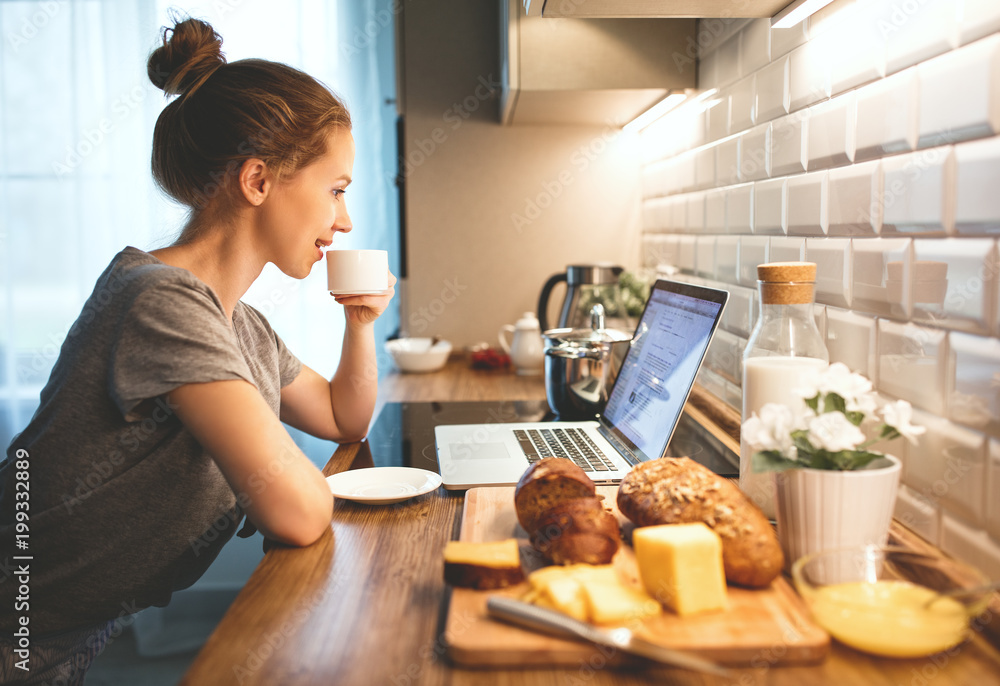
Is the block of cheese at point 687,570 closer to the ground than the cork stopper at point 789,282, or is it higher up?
closer to the ground

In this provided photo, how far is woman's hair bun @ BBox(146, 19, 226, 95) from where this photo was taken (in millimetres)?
1121

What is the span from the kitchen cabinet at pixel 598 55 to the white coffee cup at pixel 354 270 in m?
0.65

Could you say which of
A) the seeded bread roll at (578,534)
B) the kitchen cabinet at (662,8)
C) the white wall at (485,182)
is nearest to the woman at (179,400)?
the seeded bread roll at (578,534)

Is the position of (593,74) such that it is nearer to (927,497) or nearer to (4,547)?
(927,497)

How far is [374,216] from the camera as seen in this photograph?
8.38 feet

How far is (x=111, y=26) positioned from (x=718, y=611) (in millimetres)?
2466

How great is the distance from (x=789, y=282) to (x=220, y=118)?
2.71ft

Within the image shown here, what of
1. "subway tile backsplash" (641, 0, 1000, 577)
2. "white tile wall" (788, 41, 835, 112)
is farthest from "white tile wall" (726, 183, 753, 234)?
"white tile wall" (788, 41, 835, 112)

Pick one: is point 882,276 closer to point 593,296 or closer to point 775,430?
point 775,430

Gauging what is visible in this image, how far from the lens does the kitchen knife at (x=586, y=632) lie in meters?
0.57

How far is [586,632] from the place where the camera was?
1.94 feet

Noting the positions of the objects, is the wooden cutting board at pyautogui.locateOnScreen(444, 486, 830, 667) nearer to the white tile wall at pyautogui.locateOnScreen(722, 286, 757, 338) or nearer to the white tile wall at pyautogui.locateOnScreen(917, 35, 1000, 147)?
the white tile wall at pyautogui.locateOnScreen(917, 35, 1000, 147)

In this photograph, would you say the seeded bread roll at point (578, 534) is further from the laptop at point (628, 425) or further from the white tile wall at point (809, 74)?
the white tile wall at point (809, 74)

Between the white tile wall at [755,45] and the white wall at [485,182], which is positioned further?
the white wall at [485,182]
